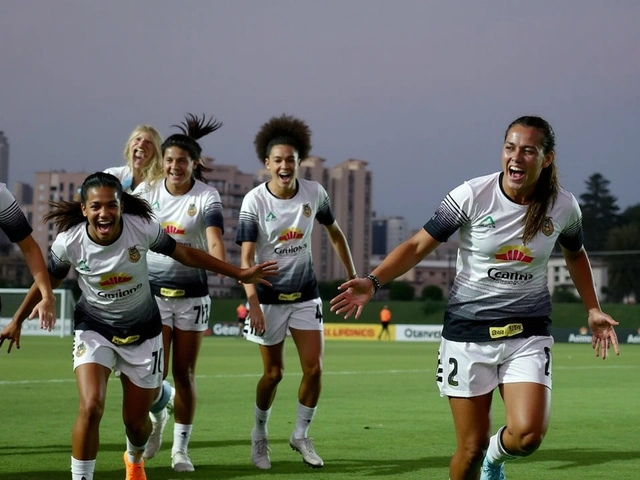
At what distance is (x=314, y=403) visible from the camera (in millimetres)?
10469

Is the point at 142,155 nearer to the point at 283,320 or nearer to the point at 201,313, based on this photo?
the point at 201,313

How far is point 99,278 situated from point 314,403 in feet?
9.87

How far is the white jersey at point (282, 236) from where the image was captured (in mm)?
10398

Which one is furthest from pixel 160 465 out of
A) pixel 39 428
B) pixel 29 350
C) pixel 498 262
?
pixel 29 350

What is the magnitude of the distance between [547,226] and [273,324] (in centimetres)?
371

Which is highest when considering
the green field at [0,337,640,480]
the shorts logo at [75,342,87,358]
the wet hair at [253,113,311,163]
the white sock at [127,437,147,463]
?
the wet hair at [253,113,311,163]

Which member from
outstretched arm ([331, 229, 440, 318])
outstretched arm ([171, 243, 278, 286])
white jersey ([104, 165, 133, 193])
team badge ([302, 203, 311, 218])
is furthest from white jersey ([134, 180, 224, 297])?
outstretched arm ([331, 229, 440, 318])

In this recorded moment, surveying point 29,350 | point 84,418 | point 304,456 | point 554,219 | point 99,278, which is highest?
point 554,219

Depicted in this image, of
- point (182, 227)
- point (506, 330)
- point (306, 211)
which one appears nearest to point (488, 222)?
point (506, 330)

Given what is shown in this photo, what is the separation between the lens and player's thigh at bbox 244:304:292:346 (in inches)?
411

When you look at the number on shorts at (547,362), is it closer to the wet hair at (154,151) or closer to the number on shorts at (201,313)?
the number on shorts at (201,313)

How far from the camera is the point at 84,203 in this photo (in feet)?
26.4

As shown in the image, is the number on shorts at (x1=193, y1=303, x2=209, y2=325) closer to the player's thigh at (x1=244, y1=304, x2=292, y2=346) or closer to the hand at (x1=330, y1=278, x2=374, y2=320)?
the player's thigh at (x1=244, y1=304, x2=292, y2=346)

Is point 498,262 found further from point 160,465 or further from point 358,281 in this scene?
point 160,465
